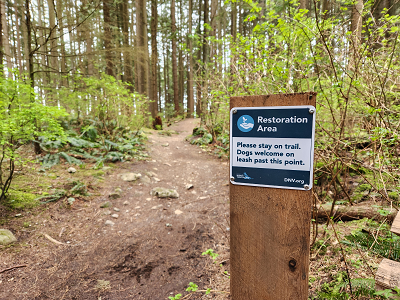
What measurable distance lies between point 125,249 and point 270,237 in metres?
2.62

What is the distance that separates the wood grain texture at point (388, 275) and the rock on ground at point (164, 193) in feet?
12.5

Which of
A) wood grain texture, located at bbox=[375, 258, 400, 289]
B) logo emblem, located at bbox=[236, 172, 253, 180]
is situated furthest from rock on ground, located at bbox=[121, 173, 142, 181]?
wood grain texture, located at bbox=[375, 258, 400, 289]

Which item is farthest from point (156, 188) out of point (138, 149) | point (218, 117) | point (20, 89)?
point (218, 117)

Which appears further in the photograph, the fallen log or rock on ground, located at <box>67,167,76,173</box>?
rock on ground, located at <box>67,167,76,173</box>

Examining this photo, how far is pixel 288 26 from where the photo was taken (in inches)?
136

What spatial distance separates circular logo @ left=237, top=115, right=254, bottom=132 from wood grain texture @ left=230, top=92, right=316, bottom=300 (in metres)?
0.08

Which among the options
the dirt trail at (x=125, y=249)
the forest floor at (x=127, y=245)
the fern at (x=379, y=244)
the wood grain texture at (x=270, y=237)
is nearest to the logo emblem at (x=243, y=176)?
the wood grain texture at (x=270, y=237)

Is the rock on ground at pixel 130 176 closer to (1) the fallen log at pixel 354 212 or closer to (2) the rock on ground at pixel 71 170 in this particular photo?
(2) the rock on ground at pixel 71 170

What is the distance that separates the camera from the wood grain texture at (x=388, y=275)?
1.34m

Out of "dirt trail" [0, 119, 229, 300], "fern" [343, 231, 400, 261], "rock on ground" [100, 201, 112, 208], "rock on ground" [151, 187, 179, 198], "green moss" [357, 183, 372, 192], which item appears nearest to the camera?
A: "fern" [343, 231, 400, 261]

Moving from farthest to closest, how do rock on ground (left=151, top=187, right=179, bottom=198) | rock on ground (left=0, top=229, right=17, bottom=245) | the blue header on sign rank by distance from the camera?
rock on ground (left=151, top=187, right=179, bottom=198) < rock on ground (left=0, top=229, right=17, bottom=245) < the blue header on sign

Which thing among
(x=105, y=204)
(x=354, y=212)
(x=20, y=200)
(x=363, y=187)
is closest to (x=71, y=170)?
(x=20, y=200)

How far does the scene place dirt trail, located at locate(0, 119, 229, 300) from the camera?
2.40 metres

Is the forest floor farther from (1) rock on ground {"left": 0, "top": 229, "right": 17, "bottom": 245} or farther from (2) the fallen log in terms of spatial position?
(2) the fallen log
